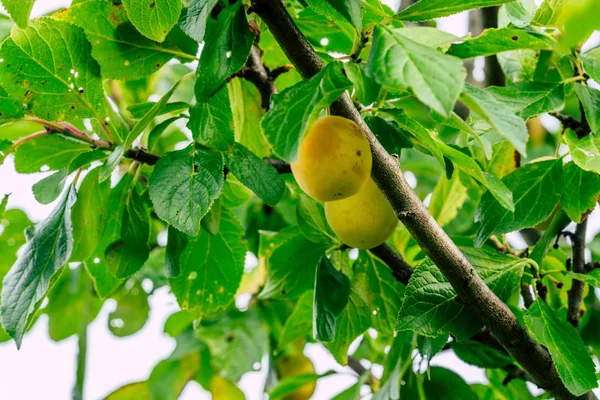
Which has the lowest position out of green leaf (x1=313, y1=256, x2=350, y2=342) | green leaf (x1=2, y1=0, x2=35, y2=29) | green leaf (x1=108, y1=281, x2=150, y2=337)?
green leaf (x1=108, y1=281, x2=150, y2=337)

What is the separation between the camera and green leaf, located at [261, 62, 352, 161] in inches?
24.5

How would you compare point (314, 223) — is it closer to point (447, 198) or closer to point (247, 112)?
point (247, 112)

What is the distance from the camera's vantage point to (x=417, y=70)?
1.85 feet

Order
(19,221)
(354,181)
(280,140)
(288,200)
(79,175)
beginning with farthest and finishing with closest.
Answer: (19,221), (288,200), (79,175), (354,181), (280,140)

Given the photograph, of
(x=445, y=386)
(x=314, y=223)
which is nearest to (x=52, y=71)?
(x=314, y=223)

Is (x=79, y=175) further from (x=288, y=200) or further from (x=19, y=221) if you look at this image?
(x=19, y=221)

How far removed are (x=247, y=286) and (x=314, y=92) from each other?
3.16 feet

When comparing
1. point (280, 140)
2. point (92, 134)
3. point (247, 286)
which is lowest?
point (247, 286)

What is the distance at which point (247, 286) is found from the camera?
1555 millimetres

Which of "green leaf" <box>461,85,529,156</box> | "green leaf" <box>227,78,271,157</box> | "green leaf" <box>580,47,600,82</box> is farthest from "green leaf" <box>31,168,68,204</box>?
"green leaf" <box>580,47,600,82</box>

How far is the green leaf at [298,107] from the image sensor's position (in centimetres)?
62

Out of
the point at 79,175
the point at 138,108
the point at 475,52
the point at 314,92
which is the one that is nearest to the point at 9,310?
the point at 79,175

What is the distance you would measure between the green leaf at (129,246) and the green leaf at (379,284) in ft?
1.09

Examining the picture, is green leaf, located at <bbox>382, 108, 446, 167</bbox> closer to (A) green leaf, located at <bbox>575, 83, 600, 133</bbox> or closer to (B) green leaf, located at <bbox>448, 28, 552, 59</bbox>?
(B) green leaf, located at <bbox>448, 28, 552, 59</bbox>
